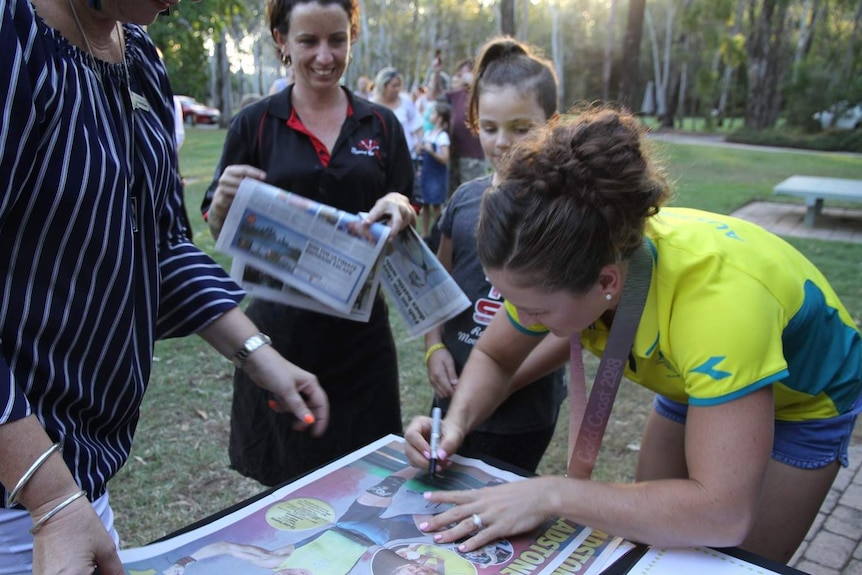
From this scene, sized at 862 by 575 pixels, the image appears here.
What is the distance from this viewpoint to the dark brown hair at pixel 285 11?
7.04 feet

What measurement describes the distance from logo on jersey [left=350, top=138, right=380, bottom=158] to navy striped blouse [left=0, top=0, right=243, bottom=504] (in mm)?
937

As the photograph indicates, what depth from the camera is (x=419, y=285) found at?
202cm

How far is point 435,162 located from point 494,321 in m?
6.00

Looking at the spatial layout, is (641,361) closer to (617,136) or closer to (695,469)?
(695,469)

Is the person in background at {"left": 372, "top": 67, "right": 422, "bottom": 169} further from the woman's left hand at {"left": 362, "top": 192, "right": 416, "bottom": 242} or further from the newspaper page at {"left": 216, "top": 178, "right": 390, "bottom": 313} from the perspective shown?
the newspaper page at {"left": 216, "top": 178, "right": 390, "bottom": 313}

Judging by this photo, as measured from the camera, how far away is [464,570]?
116 centimetres

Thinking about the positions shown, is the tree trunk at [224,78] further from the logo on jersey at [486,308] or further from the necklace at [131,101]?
the necklace at [131,101]

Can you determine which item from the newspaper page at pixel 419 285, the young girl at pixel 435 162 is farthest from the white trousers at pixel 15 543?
the young girl at pixel 435 162

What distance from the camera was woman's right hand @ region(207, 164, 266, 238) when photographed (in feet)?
6.39

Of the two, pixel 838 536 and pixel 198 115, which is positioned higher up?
pixel 198 115

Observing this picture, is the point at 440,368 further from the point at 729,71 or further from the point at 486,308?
the point at 729,71

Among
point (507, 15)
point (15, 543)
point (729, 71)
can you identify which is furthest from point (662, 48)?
point (15, 543)

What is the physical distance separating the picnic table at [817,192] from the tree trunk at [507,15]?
21.0ft

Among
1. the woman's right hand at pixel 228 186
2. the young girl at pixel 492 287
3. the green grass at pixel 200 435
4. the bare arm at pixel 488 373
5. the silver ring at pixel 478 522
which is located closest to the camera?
the silver ring at pixel 478 522
